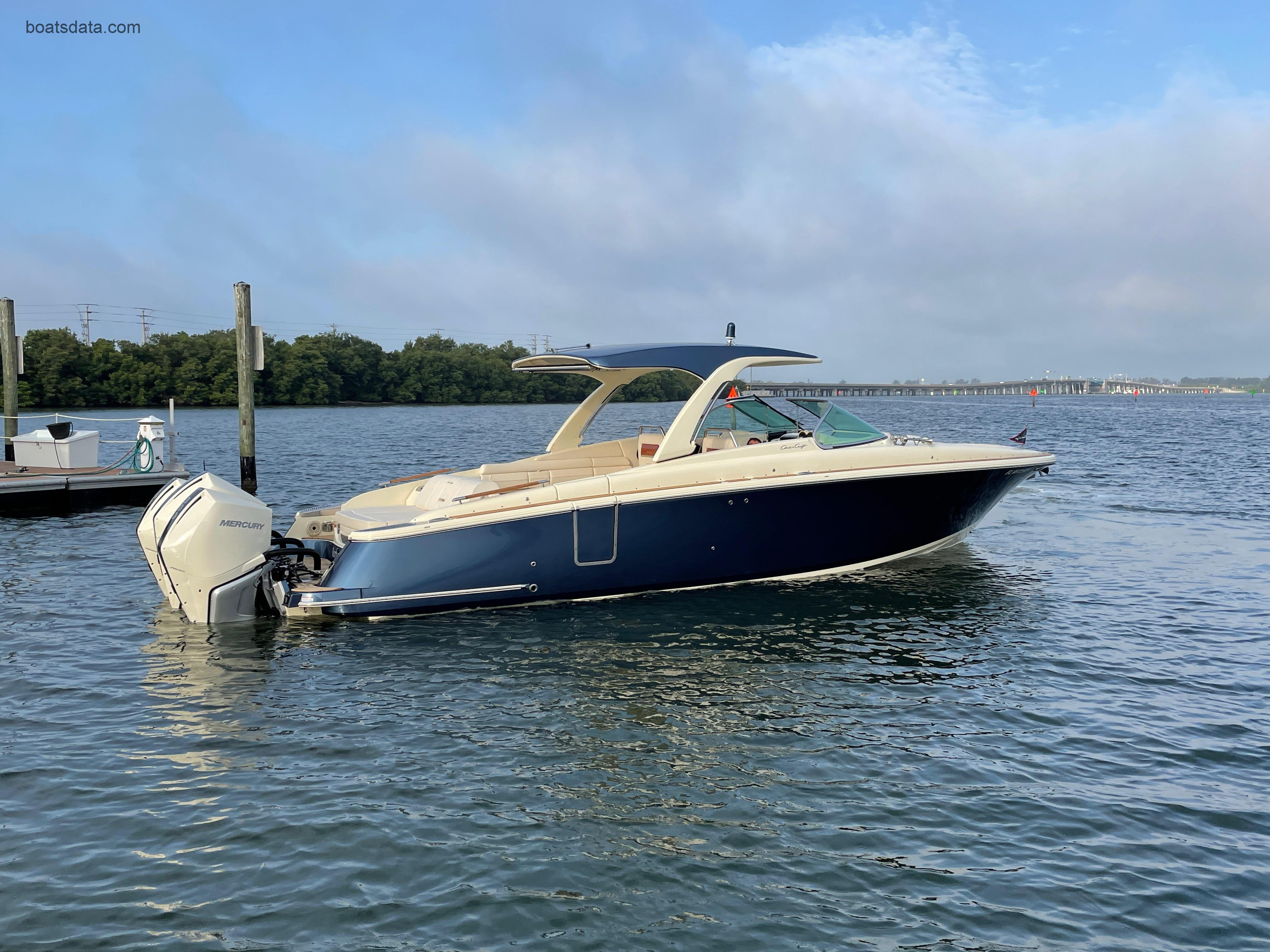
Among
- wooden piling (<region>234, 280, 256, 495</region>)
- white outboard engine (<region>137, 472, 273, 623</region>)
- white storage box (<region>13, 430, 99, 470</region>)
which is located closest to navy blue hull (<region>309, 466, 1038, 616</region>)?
white outboard engine (<region>137, 472, 273, 623</region>)

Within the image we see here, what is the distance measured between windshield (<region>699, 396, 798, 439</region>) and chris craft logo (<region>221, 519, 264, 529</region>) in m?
5.06

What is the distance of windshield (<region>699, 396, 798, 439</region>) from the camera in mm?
10883

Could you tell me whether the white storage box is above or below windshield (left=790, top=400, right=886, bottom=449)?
below

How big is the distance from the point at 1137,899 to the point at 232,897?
Result: 182 inches

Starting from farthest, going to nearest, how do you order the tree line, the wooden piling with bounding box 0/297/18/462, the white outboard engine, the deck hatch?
the tree line, the wooden piling with bounding box 0/297/18/462, the deck hatch, the white outboard engine

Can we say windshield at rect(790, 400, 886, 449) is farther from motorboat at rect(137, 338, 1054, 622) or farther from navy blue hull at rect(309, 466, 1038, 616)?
navy blue hull at rect(309, 466, 1038, 616)

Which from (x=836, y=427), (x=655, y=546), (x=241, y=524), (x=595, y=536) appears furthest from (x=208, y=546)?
(x=836, y=427)

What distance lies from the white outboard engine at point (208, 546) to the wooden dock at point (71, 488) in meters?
9.63

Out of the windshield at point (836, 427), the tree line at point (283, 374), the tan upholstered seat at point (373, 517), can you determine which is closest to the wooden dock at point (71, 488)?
the tan upholstered seat at point (373, 517)

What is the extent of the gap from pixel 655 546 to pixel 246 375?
12.0 meters

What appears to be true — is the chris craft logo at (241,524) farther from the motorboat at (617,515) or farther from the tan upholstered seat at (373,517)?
the tan upholstered seat at (373,517)

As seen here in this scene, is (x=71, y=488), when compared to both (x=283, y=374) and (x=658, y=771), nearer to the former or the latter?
(x=658, y=771)

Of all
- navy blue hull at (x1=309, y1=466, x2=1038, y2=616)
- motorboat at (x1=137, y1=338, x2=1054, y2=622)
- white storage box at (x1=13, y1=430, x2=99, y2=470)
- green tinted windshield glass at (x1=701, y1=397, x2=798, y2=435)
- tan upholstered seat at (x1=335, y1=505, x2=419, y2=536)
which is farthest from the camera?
white storage box at (x1=13, y1=430, x2=99, y2=470)

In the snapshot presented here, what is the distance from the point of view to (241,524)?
8688 mm
